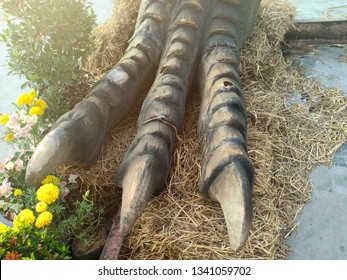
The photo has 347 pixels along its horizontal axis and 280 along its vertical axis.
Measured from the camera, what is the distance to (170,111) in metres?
1.94

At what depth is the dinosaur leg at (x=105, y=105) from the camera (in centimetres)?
163

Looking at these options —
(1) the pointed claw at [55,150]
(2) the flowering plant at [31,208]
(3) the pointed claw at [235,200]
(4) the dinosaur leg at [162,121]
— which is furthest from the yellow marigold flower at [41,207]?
(3) the pointed claw at [235,200]

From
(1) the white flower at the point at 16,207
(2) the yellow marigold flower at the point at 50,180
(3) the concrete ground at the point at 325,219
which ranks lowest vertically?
(3) the concrete ground at the point at 325,219

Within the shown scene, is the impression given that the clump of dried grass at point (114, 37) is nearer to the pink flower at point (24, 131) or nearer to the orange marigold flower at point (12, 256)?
the pink flower at point (24, 131)

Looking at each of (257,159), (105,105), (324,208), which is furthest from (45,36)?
(324,208)

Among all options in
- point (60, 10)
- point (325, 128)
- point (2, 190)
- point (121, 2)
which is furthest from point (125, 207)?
point (121, 2)

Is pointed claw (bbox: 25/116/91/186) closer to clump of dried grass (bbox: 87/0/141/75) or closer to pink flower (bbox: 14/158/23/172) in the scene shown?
pink flower (bbox: 14/158/23/172)

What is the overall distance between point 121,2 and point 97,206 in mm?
1701

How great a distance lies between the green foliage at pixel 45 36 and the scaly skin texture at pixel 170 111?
0.94ft

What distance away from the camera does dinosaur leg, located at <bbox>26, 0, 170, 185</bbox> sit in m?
1.63

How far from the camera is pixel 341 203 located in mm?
2066

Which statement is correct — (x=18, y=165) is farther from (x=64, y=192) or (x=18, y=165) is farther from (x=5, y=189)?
(x=64, y=192)

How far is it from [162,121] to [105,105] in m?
0.35
